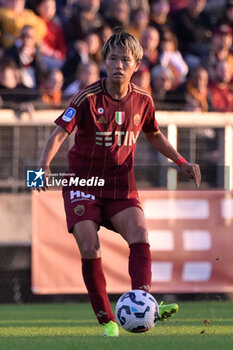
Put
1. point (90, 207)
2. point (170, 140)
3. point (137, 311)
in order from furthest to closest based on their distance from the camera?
point (170, 140), point (90, 207), point (137, 311)

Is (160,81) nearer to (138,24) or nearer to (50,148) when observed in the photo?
(138,24)

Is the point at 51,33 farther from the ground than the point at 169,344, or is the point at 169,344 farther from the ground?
the point at 51,33

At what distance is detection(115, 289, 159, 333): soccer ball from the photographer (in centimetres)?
576

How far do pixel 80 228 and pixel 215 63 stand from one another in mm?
8373

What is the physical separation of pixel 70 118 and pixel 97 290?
3.97 ft

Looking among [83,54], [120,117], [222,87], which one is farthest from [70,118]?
[222,87]

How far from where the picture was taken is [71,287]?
10.9 metres

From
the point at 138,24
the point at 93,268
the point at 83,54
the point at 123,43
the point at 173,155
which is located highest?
the point at 138,24

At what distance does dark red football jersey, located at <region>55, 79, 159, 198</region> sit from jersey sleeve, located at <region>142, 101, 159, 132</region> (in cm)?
15

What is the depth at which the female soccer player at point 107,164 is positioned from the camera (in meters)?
6.10

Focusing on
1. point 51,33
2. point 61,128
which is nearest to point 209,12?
point 51,33

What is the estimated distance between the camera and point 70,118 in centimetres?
616

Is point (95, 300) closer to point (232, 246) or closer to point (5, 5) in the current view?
point (232, 246)

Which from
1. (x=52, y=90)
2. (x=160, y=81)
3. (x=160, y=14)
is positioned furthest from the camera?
(x=160, y=14)
